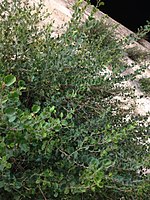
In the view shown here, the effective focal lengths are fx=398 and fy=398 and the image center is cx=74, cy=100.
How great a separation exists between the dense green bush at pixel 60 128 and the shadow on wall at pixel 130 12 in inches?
163

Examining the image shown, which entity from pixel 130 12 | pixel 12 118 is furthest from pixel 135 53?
pixel 12 118

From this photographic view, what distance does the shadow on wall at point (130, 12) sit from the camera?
19.2 ft

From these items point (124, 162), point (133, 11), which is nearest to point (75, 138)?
point (124, 162)

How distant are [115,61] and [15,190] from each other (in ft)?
3.08

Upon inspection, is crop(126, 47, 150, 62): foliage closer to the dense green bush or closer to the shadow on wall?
the dense green bush

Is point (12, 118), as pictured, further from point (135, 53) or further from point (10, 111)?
point (135, 53)

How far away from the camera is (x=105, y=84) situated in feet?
4.97

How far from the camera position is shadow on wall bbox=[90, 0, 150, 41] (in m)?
5.86

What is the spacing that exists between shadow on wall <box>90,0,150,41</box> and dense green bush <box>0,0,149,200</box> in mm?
4151

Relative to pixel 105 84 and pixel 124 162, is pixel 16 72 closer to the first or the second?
pixel 105 84

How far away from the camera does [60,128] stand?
3.58 feet

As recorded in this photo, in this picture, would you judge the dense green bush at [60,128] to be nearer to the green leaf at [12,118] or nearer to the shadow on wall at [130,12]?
the green leaf at [12,118]

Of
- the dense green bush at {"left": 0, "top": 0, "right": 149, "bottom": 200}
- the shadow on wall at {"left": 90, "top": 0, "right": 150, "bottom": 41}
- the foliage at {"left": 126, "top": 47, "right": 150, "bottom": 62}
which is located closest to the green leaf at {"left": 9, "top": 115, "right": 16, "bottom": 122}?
the dense green bush at {"left": 0, "top": 0, "right": 149, "bottom": 200}

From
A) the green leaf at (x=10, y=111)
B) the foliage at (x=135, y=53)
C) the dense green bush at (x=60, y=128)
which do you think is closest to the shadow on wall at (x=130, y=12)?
the foliage at (x=135, y=53)
